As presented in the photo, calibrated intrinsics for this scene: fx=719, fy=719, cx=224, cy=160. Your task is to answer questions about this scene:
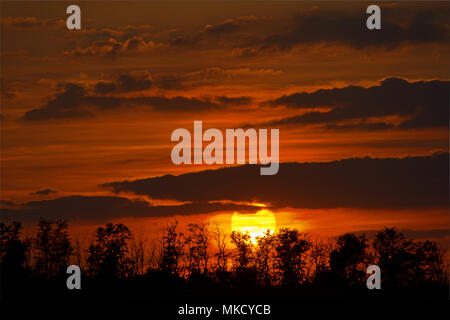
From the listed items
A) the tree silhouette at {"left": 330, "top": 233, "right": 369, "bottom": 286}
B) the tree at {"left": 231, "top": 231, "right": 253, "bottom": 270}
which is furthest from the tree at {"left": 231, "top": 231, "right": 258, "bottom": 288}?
the tree silhouette at {"left": 330, "top": 233, "right": 369, "bottom": 286}

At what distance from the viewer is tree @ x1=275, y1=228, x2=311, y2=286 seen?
65.9m

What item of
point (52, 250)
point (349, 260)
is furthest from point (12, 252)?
point (349, 260)

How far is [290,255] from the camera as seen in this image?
230 ft

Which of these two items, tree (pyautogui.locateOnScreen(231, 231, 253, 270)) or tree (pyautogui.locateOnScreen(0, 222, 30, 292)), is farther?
tree (pyautogui.locateOnScreen(231, 231, 253, 270))

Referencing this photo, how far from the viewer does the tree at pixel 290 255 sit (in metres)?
65.9

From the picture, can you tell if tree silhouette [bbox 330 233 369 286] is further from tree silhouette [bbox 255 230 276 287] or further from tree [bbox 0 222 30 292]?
tree [bbox 0 222 30 292]

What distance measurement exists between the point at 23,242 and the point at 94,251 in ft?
21.1

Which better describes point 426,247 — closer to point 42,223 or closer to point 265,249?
point 265,249

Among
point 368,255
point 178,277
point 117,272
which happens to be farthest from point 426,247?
point 117,272

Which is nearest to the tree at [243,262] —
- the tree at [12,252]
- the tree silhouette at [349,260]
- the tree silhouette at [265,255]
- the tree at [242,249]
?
the tree at [242,249]

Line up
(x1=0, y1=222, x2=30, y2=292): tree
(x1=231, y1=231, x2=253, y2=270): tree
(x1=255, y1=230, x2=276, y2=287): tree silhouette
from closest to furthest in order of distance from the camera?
(x1=0, y1=222, x2=30, y2=292): tree, (x1=255, y1=230, x2=276, y2=287): tree silhouette, (x1=231, y1=231, x2=253, y2=270): tree
